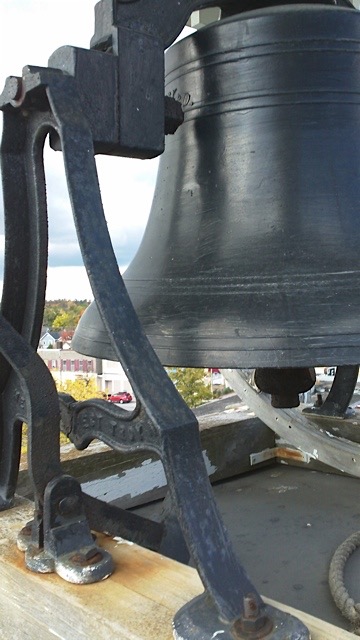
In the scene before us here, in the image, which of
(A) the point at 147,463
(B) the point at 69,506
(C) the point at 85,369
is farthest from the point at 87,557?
(C) the point at 85,369

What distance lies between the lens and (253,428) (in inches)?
114

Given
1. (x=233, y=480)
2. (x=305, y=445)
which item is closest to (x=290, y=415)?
(x=305, y=445)

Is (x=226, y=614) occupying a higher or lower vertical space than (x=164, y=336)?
lower

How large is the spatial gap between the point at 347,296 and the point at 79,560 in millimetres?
652

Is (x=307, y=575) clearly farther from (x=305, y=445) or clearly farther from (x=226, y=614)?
(x=226, y=614)

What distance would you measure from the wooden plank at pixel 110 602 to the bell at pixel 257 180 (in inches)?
14.8

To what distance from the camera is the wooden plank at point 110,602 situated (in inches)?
39.2

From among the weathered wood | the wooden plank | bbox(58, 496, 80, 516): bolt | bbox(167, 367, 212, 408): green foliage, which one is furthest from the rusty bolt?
bbox(167, 367, 212, 408): green foliage

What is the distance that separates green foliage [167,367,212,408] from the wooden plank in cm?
1462

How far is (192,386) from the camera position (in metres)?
16.6

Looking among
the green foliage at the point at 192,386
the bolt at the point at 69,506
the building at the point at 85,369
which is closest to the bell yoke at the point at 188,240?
the bolt at the point at 69,506

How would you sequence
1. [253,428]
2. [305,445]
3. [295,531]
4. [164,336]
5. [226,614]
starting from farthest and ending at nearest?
[253,428], [305,445], [295,531], [164,336], [226,614]

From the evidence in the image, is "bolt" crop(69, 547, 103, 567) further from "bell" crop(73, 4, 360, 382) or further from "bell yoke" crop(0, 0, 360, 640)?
"bell" crop(73, 4, 360, 382)

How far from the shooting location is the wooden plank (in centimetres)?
100
